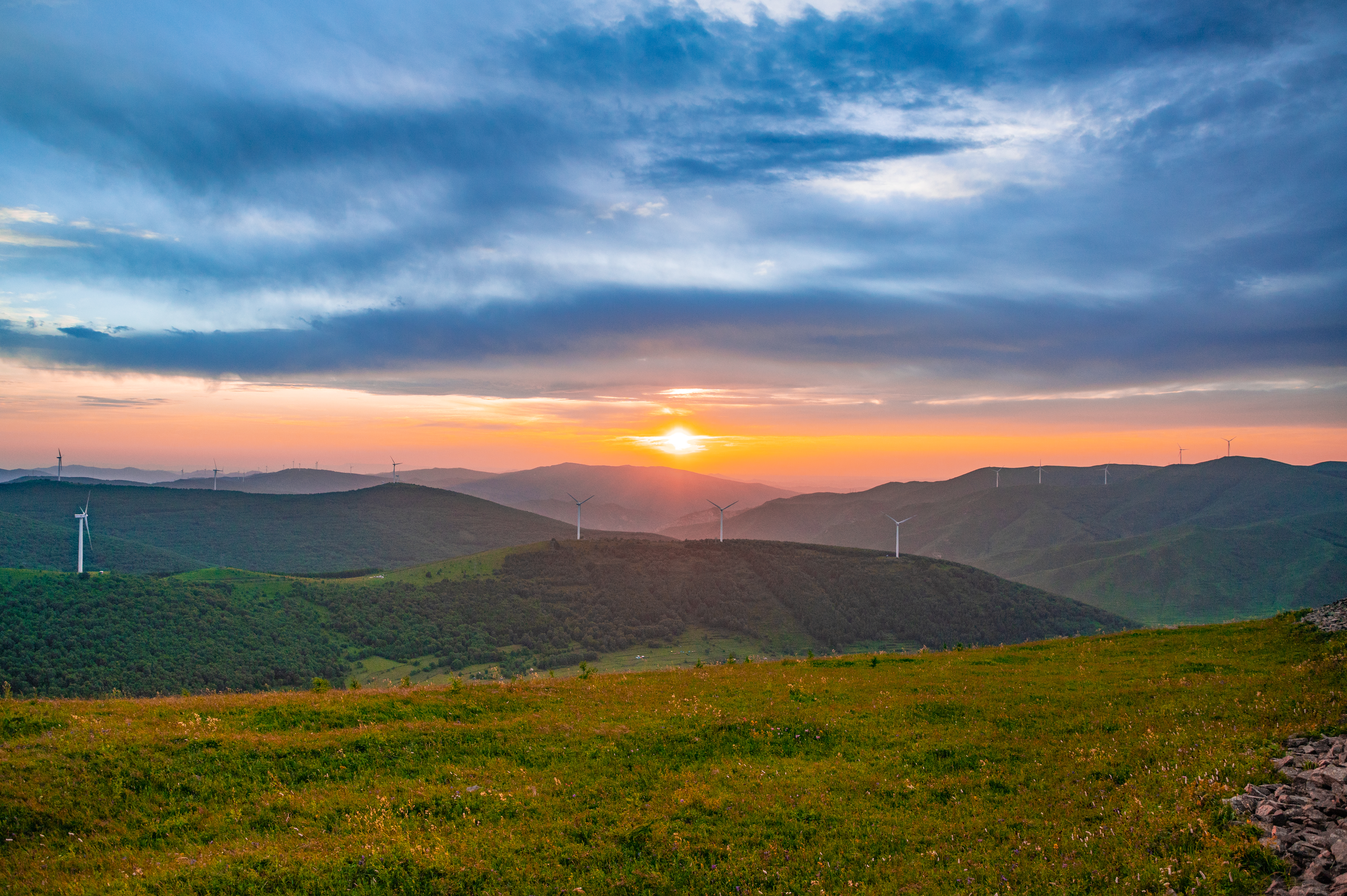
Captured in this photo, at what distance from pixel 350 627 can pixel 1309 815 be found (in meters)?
170

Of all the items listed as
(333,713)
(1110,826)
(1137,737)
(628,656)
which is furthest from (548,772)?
(628,656)

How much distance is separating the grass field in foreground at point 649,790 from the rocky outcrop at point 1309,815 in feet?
1.30

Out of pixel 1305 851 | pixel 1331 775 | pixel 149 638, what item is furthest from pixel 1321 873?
pixel 149 638

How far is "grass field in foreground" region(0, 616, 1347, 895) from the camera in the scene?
11297 mm

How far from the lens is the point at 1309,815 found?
10891 millimetres

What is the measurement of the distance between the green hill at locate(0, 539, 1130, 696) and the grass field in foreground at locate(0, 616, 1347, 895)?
72.4m

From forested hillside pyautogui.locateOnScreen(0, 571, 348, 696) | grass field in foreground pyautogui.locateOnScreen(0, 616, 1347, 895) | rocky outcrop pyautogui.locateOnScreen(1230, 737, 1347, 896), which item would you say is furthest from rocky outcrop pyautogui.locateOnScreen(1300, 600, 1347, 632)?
forested hillside pyautogui.locateOnScreen(0, 571, 348, 696)

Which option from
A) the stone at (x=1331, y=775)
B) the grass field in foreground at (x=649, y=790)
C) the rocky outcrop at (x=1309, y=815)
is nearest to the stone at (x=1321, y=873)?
the rocky outcrop at (x=1309, y=815)

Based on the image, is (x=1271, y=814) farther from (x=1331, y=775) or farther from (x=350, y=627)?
(x=350, y=627)

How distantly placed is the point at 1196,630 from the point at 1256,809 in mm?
29081

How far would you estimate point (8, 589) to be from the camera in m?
121

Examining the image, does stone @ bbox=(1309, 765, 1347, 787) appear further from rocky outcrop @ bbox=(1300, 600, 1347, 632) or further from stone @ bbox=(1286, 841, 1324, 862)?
rocky outcrop @ bbox=(1300, 600, 1347, 632)

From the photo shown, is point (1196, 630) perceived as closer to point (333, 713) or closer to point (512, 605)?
point (333, 713)

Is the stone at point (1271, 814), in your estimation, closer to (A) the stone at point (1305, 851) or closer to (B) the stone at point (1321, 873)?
(A) the stone at point (1305, 851)
